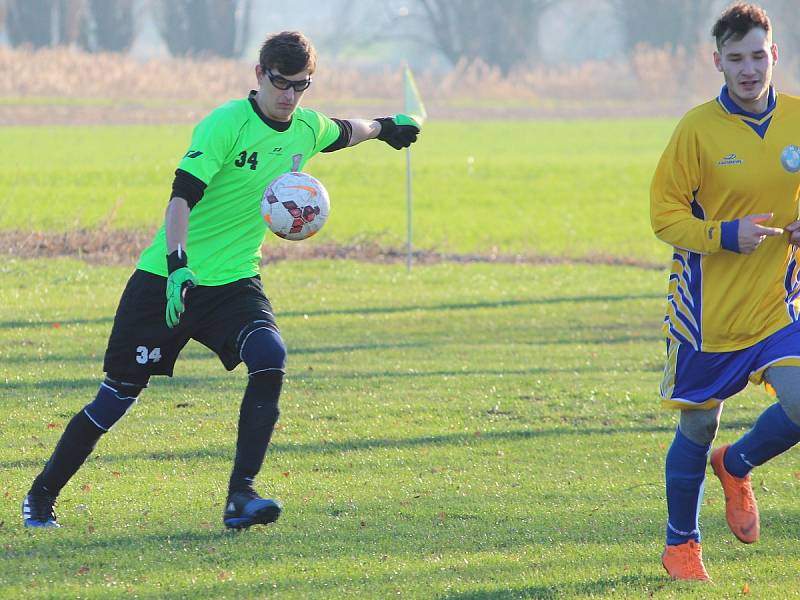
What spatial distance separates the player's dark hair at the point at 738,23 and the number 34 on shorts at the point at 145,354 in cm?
265

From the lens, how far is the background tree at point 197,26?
81.3m

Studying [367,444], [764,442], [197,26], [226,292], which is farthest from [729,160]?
[197,26]

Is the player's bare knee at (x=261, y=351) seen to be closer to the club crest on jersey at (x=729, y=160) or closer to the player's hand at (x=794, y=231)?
the club crest on jersey at (x=729, y=160)

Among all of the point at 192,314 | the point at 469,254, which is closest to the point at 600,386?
the point at 192,314

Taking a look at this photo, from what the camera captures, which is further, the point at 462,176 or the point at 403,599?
the point at 462,176

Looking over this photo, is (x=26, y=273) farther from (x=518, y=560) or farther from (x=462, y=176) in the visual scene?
(x=462, y=176)

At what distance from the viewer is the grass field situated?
5.57 metres

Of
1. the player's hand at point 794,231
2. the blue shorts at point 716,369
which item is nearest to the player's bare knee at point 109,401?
the blue shorts at point 716,369

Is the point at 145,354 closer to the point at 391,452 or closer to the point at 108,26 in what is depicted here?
the point at 391,452

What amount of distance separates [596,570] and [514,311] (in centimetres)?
994

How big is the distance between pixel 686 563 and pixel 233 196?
95.7 inches

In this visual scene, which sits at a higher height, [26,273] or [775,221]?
[775,221]

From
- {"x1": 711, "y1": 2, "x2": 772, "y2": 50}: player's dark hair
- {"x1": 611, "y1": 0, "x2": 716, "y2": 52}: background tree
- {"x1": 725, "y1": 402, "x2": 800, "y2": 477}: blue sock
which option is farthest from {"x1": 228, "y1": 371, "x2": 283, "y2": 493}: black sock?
{"x1": 611, "y1": 0, "x2": 716, "y2": 52}: background tree

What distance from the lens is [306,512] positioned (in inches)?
258
